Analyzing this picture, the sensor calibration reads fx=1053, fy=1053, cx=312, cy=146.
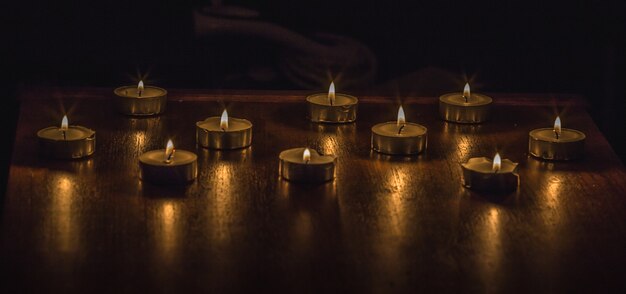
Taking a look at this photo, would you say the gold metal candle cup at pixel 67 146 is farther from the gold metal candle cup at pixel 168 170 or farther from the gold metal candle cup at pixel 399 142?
the gold metal candle cup at pixel 399 142

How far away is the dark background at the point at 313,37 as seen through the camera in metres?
4.59

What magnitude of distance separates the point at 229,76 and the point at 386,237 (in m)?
3.02

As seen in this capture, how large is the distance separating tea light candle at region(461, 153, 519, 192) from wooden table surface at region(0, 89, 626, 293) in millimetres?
25

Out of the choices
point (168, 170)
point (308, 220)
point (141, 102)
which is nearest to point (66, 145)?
point (168, 170)

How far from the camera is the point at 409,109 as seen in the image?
264cm

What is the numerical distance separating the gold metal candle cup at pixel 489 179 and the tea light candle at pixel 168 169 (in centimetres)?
50

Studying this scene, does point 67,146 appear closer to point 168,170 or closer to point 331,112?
point 168,170

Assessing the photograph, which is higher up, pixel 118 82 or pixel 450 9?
pixel 450 9

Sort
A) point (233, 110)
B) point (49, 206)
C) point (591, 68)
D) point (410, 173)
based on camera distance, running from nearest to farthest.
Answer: point (49, 206) < point (410, 173) < point (233, 110) < point (591, 68)

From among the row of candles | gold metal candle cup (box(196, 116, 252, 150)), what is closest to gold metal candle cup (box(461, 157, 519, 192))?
the row of candles

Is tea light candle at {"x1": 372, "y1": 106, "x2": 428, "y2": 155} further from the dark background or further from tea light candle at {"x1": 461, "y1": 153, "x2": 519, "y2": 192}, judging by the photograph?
the dark background

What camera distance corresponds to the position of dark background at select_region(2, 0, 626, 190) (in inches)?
181

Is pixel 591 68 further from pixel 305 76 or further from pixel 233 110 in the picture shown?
pixel 233 110

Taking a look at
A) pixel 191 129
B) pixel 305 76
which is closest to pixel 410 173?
pixel 191 129
